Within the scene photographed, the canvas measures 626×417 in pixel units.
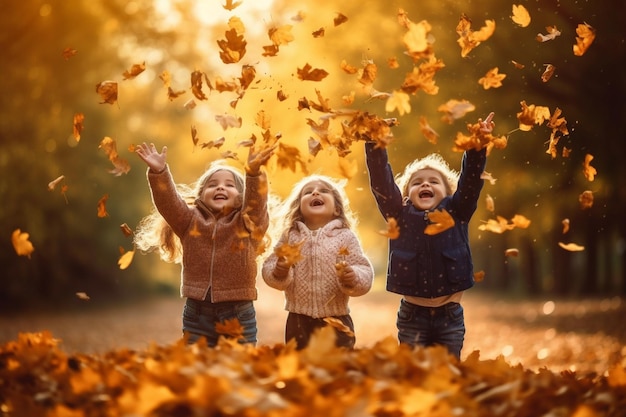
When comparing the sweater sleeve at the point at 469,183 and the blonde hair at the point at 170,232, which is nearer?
the sweater sleeve at the point at 469,183

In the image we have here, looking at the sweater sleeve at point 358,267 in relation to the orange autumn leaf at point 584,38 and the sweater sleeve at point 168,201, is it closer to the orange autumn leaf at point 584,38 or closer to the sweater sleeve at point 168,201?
the sweater sleeve at point 168,201

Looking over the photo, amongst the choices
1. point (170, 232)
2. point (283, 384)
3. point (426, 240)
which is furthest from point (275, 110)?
point (283, 384)

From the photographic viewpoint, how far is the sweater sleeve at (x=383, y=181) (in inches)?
202

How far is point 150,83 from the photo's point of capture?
27.0m

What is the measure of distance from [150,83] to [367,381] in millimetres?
25242

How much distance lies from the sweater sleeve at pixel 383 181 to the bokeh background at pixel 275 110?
0.27 meters

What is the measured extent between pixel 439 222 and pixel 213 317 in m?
1.55

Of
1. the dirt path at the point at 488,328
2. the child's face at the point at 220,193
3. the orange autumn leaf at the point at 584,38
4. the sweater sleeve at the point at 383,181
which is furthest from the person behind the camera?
the dirt path at the point at 488,328

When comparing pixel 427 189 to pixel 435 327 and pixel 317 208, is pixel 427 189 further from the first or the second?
pixel 435 327

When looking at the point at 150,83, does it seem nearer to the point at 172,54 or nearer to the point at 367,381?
the point at 172,54

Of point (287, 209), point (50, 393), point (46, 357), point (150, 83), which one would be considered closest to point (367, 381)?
point (50, 393)

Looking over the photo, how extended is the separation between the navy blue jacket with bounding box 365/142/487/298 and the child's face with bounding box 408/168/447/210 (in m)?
0.04

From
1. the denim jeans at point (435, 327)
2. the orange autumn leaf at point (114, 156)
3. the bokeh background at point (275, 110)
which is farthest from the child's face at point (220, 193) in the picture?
the denim jeans at point (435, 327)

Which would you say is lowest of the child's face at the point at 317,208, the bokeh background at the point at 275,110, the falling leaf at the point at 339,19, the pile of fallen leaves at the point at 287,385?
the pile of fallen leaves at the point at 287,385
